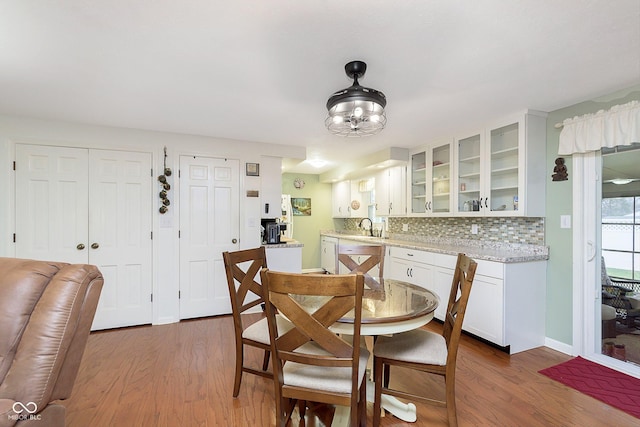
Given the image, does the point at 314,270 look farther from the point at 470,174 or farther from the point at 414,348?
the point at 414,348

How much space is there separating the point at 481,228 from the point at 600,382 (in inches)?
67.3

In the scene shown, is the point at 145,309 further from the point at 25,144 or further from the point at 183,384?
the point at 25,144

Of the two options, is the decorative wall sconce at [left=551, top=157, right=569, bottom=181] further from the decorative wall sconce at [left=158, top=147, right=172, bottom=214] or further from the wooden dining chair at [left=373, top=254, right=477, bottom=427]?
the decorative wall sconce at [left=158, top=147, right=172, bottom=214]

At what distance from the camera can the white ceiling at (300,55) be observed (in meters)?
1.46

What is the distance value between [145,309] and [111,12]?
3033 millimetres

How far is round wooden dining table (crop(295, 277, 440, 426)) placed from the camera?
150cm

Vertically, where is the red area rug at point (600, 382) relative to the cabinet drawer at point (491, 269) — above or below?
below

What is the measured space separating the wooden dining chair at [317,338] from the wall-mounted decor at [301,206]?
504 centimetres

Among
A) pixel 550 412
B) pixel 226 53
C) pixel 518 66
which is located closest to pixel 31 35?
pixel 226 53

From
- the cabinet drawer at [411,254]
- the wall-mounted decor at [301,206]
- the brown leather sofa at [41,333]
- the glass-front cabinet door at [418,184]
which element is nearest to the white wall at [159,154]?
the glass-front cabinet door at [418,184]

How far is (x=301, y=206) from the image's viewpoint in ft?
21.3

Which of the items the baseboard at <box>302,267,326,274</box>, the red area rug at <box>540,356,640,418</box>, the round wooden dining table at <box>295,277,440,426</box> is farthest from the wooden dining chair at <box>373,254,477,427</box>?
the baseboard at <box>302,267,326,274</box>

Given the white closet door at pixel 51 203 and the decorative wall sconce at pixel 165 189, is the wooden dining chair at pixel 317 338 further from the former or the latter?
the white closet door at pixel 51 203

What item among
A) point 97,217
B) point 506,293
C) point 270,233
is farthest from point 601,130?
point 97,217
